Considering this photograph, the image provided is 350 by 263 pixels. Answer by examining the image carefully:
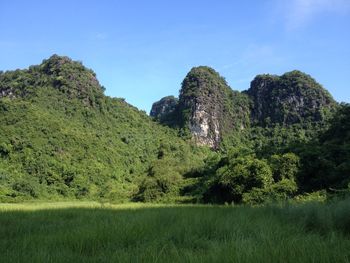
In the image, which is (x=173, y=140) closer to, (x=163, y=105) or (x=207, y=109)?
(x=207, y=109)

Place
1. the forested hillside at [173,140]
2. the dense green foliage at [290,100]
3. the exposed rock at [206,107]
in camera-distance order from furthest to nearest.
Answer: the exposed rock at [206,107] < the dense green foliage at [290,100] < the forested hillside at [173,140]

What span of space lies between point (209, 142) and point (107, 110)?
56.1ft

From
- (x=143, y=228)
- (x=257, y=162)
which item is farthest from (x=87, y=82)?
(x=143, y=228)

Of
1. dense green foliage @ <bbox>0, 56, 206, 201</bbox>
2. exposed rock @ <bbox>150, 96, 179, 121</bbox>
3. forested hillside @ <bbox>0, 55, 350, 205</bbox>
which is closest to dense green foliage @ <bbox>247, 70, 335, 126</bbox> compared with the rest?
forested hillside @ <bbox>0, 55, 350, 205</bbox>

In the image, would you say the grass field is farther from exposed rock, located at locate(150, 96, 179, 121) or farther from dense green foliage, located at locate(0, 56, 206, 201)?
exposed rock, located at locate(150, 96, 179, 121)

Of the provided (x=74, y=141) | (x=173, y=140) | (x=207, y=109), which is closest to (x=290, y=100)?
(x=207, y=109)

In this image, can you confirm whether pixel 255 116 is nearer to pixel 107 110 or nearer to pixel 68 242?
pixel 107 110

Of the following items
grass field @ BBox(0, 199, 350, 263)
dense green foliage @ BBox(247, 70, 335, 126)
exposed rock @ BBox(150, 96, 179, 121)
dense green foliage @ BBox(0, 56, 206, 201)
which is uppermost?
exposed rock @ BBox(150, 96, 179, 121)

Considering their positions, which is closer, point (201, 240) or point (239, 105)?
point (201, 240)

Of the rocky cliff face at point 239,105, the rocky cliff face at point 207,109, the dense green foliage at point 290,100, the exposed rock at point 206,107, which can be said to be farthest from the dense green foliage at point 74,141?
the dense green foliage at point 290,100

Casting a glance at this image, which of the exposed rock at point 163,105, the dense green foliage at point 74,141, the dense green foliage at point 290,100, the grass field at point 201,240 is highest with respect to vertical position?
the exposed rock at point 163,105

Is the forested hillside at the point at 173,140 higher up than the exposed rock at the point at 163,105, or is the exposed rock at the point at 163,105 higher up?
the exposed rock at the point at 163,105

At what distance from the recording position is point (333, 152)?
24.8 meters

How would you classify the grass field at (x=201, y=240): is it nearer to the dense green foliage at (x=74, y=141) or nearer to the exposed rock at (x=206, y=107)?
the dense green foliage at (x=74, y=141)
